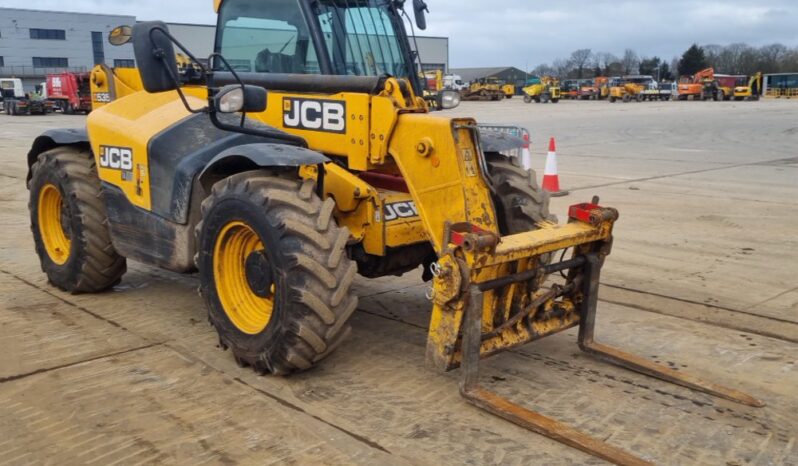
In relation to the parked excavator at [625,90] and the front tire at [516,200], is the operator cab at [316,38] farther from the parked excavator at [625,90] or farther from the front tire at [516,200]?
the parked excavator at [625,90]

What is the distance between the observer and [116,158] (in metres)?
5.53

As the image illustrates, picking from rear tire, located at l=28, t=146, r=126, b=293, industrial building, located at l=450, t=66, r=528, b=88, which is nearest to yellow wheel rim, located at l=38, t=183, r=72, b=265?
rear tire, located at l=28, t=146, r=126, b=293

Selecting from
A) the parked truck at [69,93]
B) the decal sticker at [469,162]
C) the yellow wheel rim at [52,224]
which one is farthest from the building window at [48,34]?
the decal sticker at [469,162]

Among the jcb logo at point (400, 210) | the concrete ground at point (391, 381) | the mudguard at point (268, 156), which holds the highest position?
the mudguard at point (268, 156)

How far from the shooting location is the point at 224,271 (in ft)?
14.8

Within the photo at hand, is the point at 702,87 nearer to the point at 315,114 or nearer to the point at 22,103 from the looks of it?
the point at 22,103

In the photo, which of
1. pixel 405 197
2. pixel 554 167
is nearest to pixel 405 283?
pixel 405 197

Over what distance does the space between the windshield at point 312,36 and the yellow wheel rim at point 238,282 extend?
3.99 ft

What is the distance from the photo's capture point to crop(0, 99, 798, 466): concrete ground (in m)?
3.50

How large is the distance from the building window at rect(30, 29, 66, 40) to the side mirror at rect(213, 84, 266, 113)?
78799mm

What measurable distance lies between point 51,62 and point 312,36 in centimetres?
7858

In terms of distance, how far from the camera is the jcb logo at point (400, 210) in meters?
4.59

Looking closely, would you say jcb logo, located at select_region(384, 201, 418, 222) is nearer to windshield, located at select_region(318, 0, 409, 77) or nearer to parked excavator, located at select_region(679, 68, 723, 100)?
windshield, located at select_region(318, 0, 409, 77)

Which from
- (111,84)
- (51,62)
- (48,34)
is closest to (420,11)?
(111,84)
